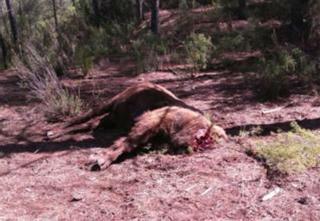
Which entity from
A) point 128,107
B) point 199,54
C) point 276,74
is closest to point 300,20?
point 199,54

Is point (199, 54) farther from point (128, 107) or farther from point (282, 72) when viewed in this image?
point (128, 107)

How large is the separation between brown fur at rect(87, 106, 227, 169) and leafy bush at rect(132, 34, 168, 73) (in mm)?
3938

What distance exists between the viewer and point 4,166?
4938mm

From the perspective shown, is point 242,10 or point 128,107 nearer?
point 128,107

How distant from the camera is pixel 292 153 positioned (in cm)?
413

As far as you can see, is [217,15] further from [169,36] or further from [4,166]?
[4,166]

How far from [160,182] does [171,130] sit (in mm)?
803

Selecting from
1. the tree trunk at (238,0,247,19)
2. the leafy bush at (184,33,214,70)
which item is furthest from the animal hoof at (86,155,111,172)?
the tree trunk at (238,0,247,19)

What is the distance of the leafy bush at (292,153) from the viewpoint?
407cm

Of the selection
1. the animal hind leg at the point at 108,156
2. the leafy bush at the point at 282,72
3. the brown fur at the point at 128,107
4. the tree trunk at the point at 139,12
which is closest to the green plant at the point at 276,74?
the leafy bush at the point at 282,72

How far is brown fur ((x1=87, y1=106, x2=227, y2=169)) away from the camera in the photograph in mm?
4762

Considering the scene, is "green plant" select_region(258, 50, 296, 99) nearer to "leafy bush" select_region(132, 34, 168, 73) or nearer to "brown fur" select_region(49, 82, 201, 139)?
"brown fur" select_region(49, 82, 201, 139)

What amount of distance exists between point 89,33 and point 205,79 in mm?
8258

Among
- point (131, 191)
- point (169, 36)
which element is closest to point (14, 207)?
point (131, 191)
